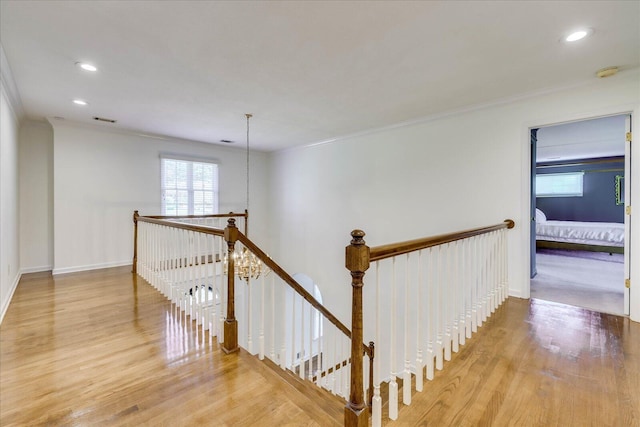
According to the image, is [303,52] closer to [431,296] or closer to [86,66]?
[86,66]

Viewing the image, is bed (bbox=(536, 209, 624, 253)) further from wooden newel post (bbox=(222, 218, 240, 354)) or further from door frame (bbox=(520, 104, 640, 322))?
wooden newel post (bbox=(222, 218, 240, 354))

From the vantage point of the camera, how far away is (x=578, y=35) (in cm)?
225

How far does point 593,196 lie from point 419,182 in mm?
6692

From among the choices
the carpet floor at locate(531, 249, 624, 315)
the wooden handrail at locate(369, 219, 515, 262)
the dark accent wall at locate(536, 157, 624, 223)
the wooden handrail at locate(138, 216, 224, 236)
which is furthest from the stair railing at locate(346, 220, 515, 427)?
the dark accent wall at locate(536, 157, 624, 223)

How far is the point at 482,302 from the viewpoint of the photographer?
2.86m

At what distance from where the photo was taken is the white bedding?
607 centimetres

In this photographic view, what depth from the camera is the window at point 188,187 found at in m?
5.86

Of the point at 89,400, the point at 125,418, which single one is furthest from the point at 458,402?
the point at 89,400

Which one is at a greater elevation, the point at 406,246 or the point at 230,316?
the point at 406,246

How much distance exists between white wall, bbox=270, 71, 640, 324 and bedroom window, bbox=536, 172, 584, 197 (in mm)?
6532

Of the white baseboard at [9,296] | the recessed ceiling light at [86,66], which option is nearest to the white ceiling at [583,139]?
the recessed ceiling light at [86,66]

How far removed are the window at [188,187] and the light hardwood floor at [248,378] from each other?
3137mm

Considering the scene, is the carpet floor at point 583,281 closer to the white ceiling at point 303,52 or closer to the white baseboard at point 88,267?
the white ceiling at point 303,52

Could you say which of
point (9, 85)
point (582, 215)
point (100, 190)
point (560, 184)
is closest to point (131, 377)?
point (9, 85)
